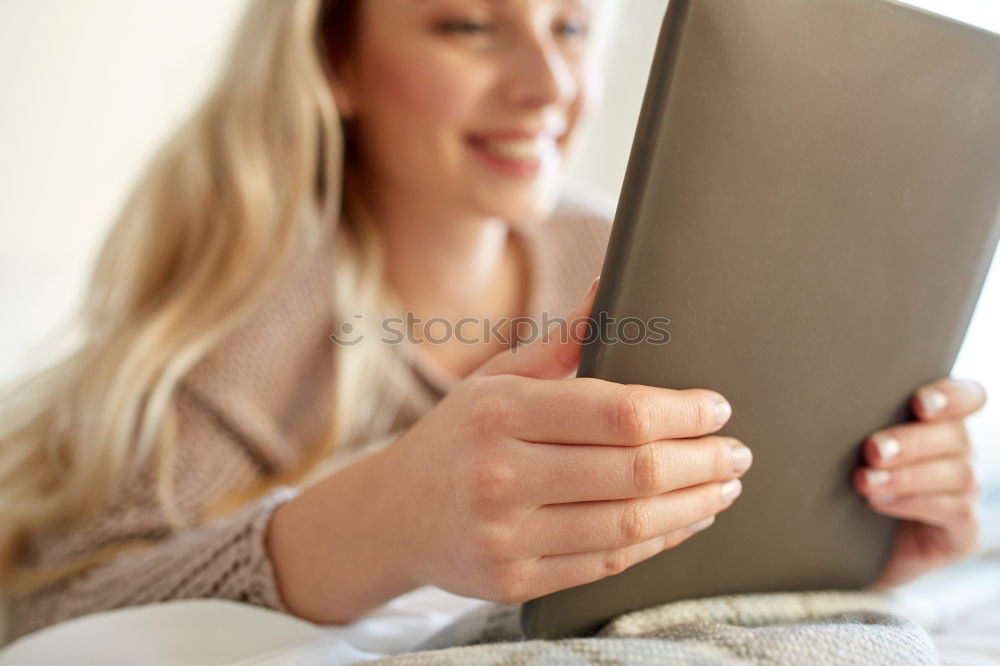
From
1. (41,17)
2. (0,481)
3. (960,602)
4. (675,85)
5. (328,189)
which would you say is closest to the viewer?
(675,85)

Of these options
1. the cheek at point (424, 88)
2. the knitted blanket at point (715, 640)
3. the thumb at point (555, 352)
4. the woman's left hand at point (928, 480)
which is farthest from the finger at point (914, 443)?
the cheek at point (424, 88)

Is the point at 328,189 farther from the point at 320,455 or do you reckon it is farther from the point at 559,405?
the point at 559,405

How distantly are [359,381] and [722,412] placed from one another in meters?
0.60

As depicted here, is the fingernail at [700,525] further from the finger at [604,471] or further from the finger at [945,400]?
the finger at [945,400]

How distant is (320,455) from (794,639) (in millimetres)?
638

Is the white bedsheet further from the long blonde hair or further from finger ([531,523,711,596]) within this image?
the long blonde hair

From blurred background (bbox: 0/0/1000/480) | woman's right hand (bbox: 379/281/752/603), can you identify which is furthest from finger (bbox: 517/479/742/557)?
blurred background (bbox: 0/0/1000/480)

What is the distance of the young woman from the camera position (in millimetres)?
440

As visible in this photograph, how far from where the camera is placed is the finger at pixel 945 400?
0.55 metres

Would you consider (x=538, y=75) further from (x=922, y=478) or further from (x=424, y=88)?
(x=922, y=478)

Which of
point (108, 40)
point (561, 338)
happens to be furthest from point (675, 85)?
point (108, 40)

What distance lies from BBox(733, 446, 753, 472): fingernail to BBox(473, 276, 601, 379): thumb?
0.11 meters

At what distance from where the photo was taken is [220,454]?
0.85 meters

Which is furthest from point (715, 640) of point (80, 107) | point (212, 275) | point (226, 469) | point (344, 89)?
point (80, 107)
